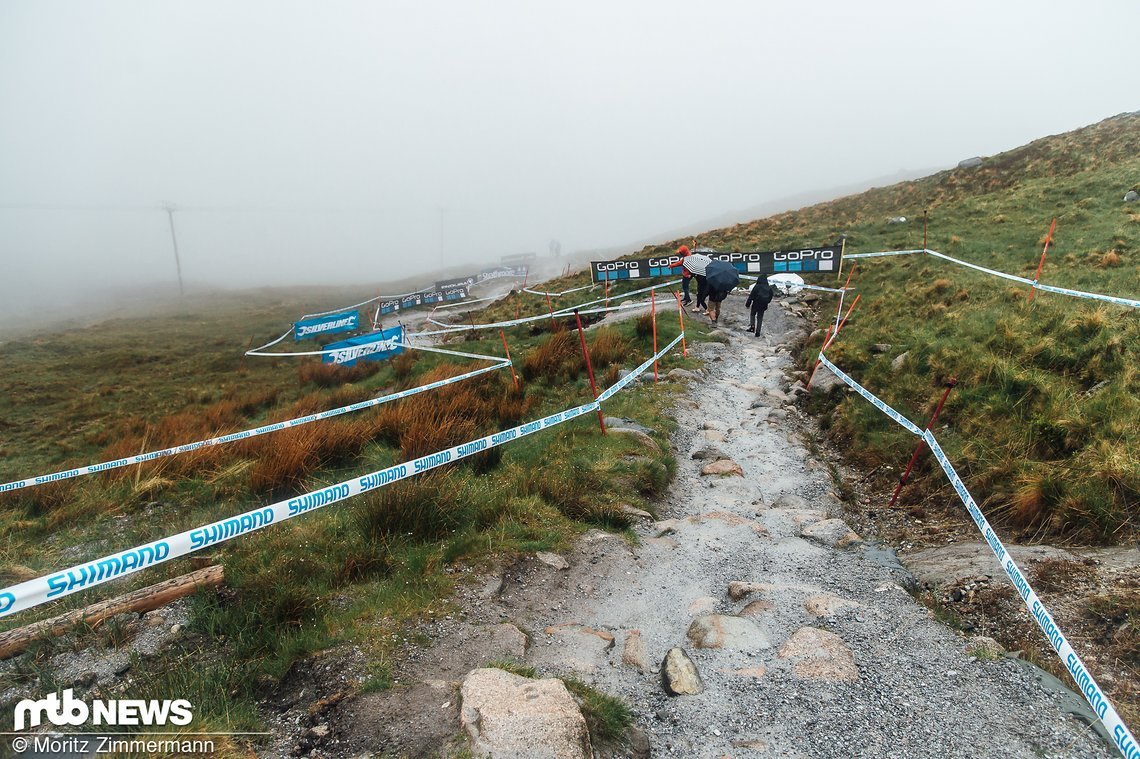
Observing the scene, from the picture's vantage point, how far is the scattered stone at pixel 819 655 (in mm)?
3512

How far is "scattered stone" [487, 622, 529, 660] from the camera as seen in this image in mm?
3666

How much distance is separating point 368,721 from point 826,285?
67.6ft

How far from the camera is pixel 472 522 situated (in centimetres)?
509

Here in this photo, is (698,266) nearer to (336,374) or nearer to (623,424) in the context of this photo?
(623,424)

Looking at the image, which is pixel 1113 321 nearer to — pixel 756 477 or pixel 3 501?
pixel 756 477

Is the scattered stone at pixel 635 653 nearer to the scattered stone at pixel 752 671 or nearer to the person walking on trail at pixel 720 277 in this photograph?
the scattered stone at pixel 752 671

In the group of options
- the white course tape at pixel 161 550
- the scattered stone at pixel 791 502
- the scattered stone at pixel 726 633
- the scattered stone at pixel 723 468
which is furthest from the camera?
the scattered stone at pixel 723 468

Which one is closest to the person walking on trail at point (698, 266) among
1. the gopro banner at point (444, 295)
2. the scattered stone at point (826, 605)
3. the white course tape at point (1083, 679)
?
the scattered stone at point (826, 605)

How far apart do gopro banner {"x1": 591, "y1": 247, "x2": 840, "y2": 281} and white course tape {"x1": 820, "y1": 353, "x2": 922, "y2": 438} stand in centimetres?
940

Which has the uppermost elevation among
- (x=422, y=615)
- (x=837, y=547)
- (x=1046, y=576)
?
(x=422, y=615)

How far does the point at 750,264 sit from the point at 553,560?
20.0 metres

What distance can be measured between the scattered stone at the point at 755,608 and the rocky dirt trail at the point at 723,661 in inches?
0.6

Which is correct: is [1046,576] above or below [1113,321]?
below

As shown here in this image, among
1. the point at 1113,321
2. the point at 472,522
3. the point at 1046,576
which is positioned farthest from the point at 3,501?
the point at 1113,321
